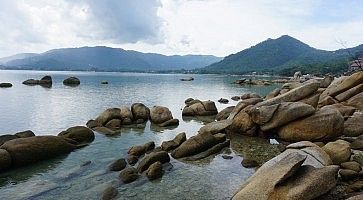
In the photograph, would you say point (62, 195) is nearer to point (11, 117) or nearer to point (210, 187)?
point (210, 187)

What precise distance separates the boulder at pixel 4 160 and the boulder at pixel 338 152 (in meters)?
19.3

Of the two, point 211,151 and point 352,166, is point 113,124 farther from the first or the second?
point 352,166

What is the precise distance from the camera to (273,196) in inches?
551

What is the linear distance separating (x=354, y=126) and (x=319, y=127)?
3836 millimetres

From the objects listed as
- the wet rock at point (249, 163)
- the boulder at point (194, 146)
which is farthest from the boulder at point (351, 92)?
the wet rock at point (249, 163)

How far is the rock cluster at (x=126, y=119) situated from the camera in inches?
1368

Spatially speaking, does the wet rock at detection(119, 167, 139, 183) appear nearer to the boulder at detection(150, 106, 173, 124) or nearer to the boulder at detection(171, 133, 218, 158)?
the boulder at detection(171, 133, 218, 158)

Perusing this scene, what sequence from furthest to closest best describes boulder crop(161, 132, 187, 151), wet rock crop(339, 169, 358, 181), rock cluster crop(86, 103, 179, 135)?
rock cluster crop(86, 103, 179, 135), boulder crop(161, 132, 187, 151), wet rock crop(339, 169, 358, 181)

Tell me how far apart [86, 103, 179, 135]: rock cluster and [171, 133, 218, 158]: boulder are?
34.4ft

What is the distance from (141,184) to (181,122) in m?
21.0

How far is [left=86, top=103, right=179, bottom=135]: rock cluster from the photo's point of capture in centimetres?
3475

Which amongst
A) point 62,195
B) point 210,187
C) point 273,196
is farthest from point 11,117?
point 273,196

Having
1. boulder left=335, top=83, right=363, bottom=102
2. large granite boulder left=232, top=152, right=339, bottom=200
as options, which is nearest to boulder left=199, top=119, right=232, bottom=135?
boulder left=335, top=83, right=363, bottom=102

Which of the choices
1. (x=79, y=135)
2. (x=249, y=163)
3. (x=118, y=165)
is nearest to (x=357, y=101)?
(x=249, y=163)
